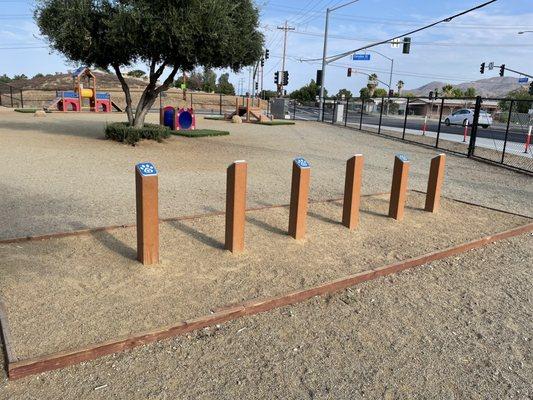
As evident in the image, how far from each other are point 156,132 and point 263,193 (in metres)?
7.06

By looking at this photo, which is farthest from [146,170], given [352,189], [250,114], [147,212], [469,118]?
[469,118]

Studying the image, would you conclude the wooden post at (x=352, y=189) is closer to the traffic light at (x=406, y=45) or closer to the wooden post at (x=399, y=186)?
the wooden post at (x=399, y=186)

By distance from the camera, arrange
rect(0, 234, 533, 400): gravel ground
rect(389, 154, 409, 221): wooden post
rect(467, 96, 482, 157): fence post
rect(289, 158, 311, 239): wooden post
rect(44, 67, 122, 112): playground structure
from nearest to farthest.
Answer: rect(0, 234, 533, 400): gravel ground
rect(289, 158, 311, 239): wooden post
rect(389, 154, 409, 221): wooden post
rect(467, 96, 482, 157): fence post
rect(44, 67, 122, 112): playground structure

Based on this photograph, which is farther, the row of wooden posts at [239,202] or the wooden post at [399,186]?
the wooden post at [399,186]

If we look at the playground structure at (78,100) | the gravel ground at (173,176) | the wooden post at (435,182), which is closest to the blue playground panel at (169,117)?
the gravel ground at (173,176)

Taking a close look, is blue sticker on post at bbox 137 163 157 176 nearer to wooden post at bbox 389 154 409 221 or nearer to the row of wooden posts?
the row of wooden posts

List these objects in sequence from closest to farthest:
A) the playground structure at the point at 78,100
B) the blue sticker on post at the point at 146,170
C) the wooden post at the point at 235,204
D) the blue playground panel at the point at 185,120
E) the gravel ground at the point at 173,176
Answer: the blue sticker on post at the point at 146,170, the wooden post at the point at 235,204, the gravel ground at the point at 173,176, the blue playground panel at the point at 185,120, the playground structure at the point at 78,100

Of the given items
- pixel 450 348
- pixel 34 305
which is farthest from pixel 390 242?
pixel 34 305

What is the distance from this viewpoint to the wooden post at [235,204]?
14.5ft

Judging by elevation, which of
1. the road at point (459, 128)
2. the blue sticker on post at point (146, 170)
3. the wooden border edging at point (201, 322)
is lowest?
the road at point (459, 128)

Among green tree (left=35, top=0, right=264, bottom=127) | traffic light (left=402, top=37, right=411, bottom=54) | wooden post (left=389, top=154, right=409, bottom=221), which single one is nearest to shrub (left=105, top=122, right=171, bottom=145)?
green tree (left=35, top=0, right=264, bottom=127)

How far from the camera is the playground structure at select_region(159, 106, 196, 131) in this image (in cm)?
1907

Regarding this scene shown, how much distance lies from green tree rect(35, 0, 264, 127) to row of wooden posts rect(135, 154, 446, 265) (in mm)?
7584

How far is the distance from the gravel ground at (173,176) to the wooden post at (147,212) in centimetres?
167
